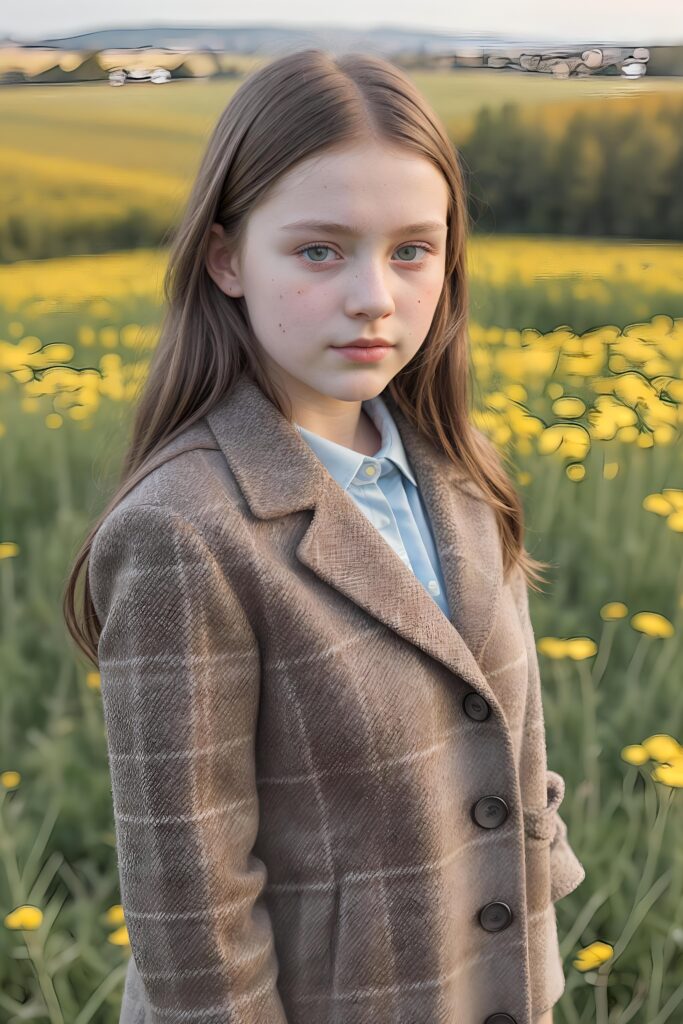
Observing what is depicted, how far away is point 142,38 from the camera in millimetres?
2338

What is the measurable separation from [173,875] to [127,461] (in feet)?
1.09

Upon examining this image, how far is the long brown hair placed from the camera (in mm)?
836

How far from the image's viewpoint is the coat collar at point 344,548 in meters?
0.84

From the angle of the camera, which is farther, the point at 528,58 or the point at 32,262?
the point at 32,262

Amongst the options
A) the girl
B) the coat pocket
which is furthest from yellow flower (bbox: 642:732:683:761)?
the girl

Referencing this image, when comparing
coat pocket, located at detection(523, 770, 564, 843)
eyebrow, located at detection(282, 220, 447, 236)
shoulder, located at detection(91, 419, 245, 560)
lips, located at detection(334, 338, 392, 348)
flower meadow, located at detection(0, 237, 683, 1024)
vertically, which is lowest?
flower meadow, located at detection(0, 237, 683, 1024)

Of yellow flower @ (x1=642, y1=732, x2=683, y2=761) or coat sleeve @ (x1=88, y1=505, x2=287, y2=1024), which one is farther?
yellow flower @ (x1=642, y1=732, x2=683, y2=761)

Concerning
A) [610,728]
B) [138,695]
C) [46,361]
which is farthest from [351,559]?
[46,361]

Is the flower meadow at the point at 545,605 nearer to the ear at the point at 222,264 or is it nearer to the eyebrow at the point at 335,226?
the ear at the point at 222,264

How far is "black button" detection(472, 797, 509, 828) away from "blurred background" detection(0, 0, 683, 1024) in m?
0.44

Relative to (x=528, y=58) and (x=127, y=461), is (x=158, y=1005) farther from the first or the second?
(x=528, y=58)

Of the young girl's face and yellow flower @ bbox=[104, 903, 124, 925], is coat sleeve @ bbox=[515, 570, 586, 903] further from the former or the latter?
yellow flower @ bbox=[104, 903, 124, 925]

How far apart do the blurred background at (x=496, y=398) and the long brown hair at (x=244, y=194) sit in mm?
66

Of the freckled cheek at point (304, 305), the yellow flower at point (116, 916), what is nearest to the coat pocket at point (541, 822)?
the freckled cheek at point (304, 305)
